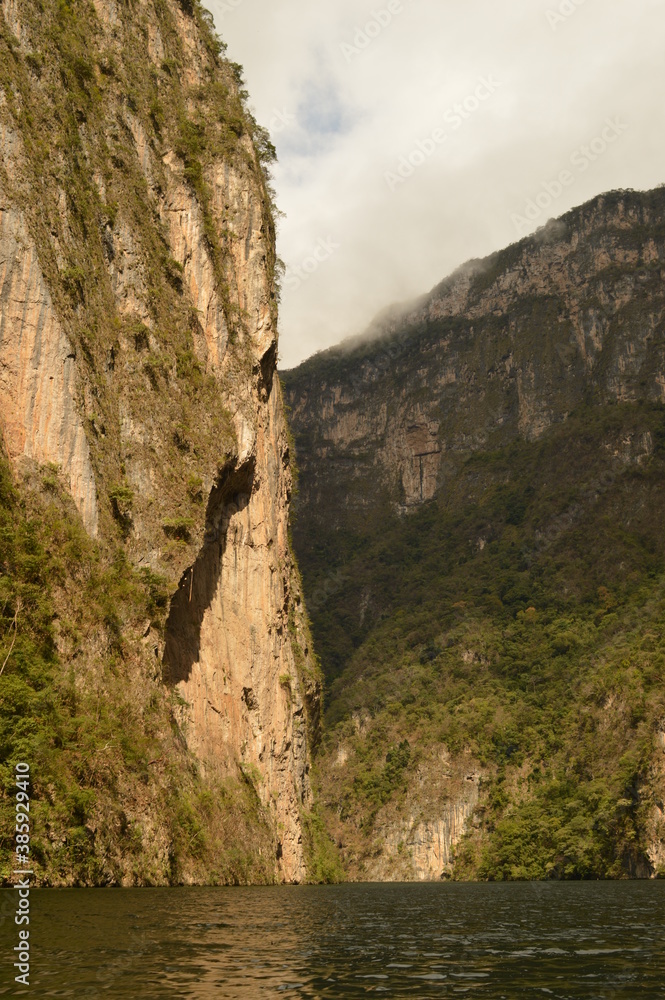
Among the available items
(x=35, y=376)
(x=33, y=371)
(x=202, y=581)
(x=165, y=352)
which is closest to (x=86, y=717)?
(x=35, y=376)

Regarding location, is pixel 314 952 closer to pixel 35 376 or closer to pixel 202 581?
pixel 35 376

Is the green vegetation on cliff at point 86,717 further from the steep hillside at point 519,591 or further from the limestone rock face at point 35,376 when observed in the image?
the steep hillside at point 519,591

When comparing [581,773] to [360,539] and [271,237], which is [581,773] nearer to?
[271,237]

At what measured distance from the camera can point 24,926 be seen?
56.0 feet

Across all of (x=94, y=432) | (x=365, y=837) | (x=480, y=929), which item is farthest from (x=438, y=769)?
(x=480, y=929)

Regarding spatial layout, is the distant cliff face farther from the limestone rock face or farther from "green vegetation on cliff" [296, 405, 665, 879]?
the limestone rock face

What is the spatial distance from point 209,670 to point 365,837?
84.0m

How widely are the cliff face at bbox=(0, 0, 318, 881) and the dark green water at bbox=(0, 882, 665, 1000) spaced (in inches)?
361

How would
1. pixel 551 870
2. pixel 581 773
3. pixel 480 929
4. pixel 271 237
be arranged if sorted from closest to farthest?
pixel 480 929 → pixel 271 237 → pixel 551 870 → pixel 581 773

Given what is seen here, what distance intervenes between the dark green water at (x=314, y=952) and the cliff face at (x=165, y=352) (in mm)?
9168

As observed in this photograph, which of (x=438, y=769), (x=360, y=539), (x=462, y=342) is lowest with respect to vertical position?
(x=438, y=769)

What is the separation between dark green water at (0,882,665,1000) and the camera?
12023 mm

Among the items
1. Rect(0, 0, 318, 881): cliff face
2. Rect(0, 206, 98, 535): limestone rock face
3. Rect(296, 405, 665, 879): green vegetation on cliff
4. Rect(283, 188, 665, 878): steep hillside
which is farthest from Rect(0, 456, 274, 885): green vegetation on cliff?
Rect(296, 405, 665, 879): green vegetation on cliff

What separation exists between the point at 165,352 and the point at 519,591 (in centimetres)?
11129
